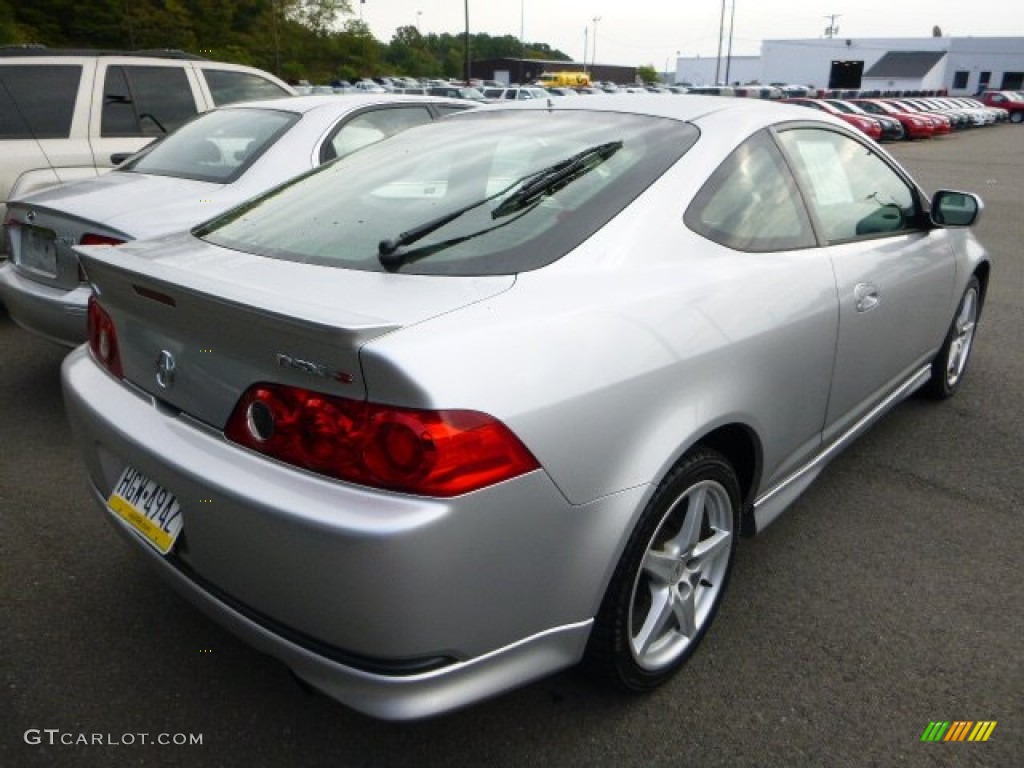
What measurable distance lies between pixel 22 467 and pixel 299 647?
2.41 metres

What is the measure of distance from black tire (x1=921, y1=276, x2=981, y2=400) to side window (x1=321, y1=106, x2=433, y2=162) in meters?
3.00

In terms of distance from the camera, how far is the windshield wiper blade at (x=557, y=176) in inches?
85.0

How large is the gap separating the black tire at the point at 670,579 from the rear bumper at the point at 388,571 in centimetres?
11

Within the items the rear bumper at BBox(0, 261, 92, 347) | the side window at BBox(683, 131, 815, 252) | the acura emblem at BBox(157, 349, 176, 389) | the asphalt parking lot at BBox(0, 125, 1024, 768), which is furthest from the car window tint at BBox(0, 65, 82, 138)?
the side window at BBox(683, 131, 815, 252)

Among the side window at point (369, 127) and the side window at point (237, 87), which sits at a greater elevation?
the side window at point (237, 87)

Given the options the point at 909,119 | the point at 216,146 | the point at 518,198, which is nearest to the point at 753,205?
the point at 518,198

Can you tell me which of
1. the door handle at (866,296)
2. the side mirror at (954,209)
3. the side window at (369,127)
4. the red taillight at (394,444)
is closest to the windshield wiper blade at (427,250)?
the red taillight at (394,444)

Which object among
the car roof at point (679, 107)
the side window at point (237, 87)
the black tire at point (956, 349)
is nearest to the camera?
the car roof at point (679, 107)

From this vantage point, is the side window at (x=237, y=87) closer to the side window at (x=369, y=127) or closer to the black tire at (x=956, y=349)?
the side window at (x=369, y=127)

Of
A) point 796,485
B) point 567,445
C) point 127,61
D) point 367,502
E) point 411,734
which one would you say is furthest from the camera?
point 127,61

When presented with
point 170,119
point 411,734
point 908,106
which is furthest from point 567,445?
point 908,106

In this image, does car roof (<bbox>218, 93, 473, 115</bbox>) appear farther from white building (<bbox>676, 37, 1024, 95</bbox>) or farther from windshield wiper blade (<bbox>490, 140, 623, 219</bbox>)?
white building (<bbox>676, 37, 1024, 95</bbox>)

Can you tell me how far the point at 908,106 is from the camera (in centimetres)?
3616

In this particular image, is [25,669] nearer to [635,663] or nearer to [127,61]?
[635,663]
